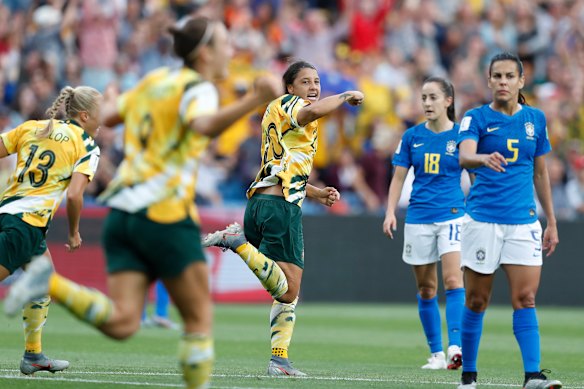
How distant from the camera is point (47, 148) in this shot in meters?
8.59

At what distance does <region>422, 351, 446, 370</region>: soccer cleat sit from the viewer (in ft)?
33.4

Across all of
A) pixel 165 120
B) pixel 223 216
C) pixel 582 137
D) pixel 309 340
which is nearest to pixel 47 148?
pixel 165 120

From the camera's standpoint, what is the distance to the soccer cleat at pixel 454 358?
33.4 ft

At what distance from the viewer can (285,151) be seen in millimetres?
9086

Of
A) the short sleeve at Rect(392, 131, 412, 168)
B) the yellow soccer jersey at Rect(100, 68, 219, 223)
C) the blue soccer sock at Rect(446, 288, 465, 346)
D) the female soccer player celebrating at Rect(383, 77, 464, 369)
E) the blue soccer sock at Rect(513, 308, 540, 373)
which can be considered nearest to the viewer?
the yellow soccer jersey at Rect(100, 68, 219, 223)

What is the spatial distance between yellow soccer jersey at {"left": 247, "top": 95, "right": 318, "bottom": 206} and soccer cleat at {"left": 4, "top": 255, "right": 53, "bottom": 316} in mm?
3266

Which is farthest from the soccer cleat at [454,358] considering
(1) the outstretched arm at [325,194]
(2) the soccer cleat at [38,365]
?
(2) the soccer cleat at [38,365]

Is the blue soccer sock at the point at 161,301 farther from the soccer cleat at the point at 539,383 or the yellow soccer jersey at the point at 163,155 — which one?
the yellow soccer jersey at the point at 163,155

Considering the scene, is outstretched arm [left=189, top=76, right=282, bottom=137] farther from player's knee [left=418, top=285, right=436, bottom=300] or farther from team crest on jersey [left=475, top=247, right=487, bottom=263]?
player's knee [left=418, top=285, right=436, bottom=300]

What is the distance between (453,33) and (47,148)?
15985 mm

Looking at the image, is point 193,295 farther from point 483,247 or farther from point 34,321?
point 34,321

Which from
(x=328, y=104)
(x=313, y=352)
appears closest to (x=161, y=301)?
(x=313, y=352)

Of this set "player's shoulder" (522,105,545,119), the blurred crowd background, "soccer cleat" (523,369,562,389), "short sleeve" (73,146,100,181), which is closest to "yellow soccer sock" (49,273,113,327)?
"short sleeve" (73,146,100,181)

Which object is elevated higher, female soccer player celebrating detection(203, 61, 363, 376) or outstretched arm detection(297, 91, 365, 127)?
outstretched arm detection(297, 91, 365, 127)
